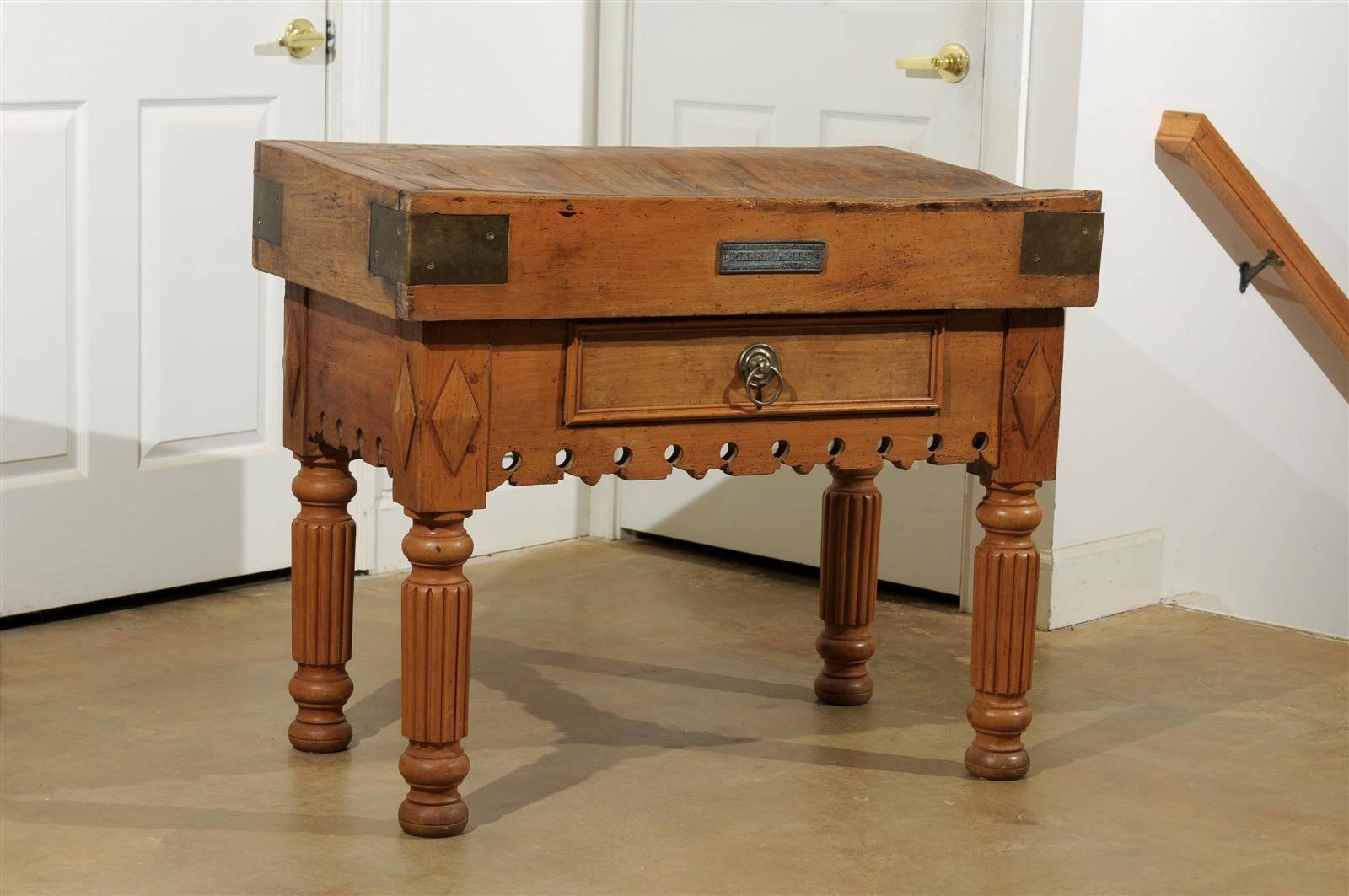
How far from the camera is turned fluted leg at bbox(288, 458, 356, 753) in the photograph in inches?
90.7

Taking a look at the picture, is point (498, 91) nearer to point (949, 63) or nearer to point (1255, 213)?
point (949, 63)

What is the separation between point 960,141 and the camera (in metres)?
3.14

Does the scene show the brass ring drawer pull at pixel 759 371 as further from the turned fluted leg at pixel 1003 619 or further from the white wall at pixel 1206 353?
the white wall at pixel 1206 353

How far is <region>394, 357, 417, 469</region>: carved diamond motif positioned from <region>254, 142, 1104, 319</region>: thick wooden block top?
0.08 meters

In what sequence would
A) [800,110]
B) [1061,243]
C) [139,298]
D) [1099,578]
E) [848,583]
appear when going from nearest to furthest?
[1061,243], [848,583], [139,298], [1099,578], [800,110]

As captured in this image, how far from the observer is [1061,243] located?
223cm

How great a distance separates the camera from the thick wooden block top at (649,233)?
1.93 m

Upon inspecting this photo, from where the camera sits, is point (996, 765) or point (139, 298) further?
point (139, 298)

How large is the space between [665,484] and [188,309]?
1036mm

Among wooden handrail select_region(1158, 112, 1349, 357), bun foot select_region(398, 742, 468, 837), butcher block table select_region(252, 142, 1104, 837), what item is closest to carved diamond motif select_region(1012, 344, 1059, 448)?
butcher block table select_region(252, 142, 1104, 837)

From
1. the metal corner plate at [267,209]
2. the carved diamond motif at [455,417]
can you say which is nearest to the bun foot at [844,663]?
the carved diamond motif at [455,417]

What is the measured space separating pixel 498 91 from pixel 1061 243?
5.06 ft

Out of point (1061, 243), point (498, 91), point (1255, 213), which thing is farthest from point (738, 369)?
point (1255, 213)

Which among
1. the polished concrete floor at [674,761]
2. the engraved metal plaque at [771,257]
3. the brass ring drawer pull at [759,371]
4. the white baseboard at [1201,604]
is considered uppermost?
the engraved metal plaque at [771,257]
